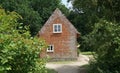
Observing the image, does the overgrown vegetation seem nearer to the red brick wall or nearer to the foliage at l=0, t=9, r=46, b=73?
the red brick wall

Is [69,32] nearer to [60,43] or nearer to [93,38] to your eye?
[60,43]

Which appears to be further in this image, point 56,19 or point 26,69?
point 56,19

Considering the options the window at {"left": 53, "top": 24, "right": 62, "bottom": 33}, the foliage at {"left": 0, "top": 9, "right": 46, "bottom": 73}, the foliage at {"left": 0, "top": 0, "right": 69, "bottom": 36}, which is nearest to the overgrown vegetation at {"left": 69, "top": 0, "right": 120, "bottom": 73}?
the window at {"left": 53, "top": 24, "right": 62, "bottom": 33}

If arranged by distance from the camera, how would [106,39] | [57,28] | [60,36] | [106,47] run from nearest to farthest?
[106,47], [106,39], [57,28], [60,36]

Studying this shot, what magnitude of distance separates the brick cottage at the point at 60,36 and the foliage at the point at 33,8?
19.3 metres

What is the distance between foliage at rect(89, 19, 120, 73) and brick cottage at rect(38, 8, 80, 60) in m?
16.3

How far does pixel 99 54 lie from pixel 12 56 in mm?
18356

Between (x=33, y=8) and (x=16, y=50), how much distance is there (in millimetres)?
66340

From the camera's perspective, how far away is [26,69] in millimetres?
7621

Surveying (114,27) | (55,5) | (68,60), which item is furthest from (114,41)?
(55,5)

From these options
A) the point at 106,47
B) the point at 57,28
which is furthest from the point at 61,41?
the point at 106,47

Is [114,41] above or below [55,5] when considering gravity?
below

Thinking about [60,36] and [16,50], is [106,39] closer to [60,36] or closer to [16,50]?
[16,50]

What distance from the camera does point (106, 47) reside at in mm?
23688
